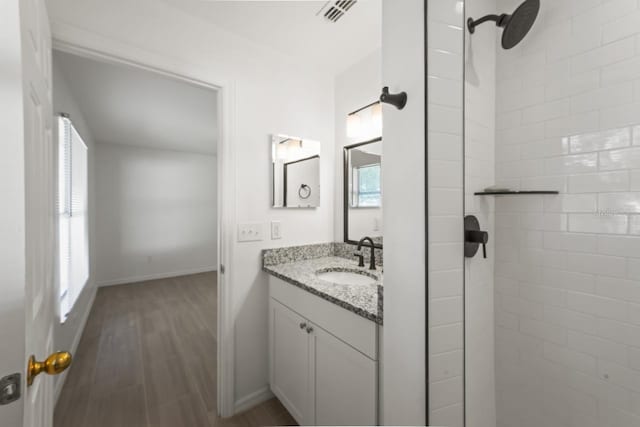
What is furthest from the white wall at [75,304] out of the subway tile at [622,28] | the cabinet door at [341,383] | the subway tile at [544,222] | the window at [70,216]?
the subway tile at [622,28]

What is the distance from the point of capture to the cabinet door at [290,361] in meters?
1.33

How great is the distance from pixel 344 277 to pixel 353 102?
131 centimetres

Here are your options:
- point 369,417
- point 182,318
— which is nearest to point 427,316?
point 369,417

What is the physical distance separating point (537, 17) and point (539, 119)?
364 mm

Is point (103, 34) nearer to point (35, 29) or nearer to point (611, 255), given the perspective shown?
point (35, 29)

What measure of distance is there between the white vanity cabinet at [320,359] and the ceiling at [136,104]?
144cm

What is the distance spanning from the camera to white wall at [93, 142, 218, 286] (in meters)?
4.02

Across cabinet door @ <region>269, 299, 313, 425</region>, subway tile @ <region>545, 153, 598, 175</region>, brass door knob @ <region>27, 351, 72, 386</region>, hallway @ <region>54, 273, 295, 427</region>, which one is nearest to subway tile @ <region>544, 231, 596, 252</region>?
subway tile @ <region>545, 153, 598, 175</region>

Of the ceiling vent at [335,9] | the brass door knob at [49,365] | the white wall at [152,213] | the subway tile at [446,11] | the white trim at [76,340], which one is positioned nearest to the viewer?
the brass door knob at [49,365]

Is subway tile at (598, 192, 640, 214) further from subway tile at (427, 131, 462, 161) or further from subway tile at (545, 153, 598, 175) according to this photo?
subway tile at (427, 131, 462, 161)

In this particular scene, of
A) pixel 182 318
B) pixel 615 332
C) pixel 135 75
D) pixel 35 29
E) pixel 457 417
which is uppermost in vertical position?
pixel 135 75

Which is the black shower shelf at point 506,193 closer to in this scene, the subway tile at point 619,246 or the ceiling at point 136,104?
the subway tile at point 619,246

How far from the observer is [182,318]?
9.37ft

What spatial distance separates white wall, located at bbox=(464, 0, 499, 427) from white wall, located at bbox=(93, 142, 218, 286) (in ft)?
16.3
